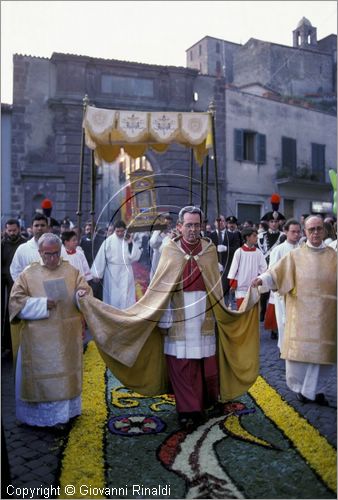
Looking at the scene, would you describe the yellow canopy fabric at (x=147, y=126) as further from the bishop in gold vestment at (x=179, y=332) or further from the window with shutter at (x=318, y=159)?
the window with shutter at (x=318, y=159)

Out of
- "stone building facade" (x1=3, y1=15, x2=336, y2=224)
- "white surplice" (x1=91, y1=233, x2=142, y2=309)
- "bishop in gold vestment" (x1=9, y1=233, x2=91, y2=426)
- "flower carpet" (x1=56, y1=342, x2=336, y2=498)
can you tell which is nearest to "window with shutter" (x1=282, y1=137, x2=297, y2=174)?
"stone building facade" (x1=3, y1=15, x2=336, y2=224)

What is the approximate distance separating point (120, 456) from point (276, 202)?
10.0m

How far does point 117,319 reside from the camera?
437cm

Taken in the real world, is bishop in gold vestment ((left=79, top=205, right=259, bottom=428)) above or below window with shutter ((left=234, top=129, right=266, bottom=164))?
below

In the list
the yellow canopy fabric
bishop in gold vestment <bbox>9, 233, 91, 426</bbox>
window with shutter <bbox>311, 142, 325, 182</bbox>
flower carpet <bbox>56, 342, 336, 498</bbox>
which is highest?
window with shutter <bbox>311, 142, 325, 182</bbox>

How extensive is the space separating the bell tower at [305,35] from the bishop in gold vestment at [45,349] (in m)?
35.0

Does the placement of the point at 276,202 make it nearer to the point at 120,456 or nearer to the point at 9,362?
the point at 9,362

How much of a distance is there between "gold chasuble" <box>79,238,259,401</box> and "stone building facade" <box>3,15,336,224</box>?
1109 centimetres

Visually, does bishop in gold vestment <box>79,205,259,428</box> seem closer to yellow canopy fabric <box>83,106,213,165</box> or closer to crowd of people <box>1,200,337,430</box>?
crowd of people <box>1,200,337,430</box>

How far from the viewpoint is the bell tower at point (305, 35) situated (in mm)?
35188

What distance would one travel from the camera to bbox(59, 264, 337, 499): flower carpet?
330cm

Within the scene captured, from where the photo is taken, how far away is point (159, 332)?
4.66 metres

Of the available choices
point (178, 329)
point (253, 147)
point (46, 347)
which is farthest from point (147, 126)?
point (253, 147)

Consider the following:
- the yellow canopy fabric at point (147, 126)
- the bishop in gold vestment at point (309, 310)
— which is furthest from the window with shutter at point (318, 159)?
the bishop in gold vestment at point (309, 310)
